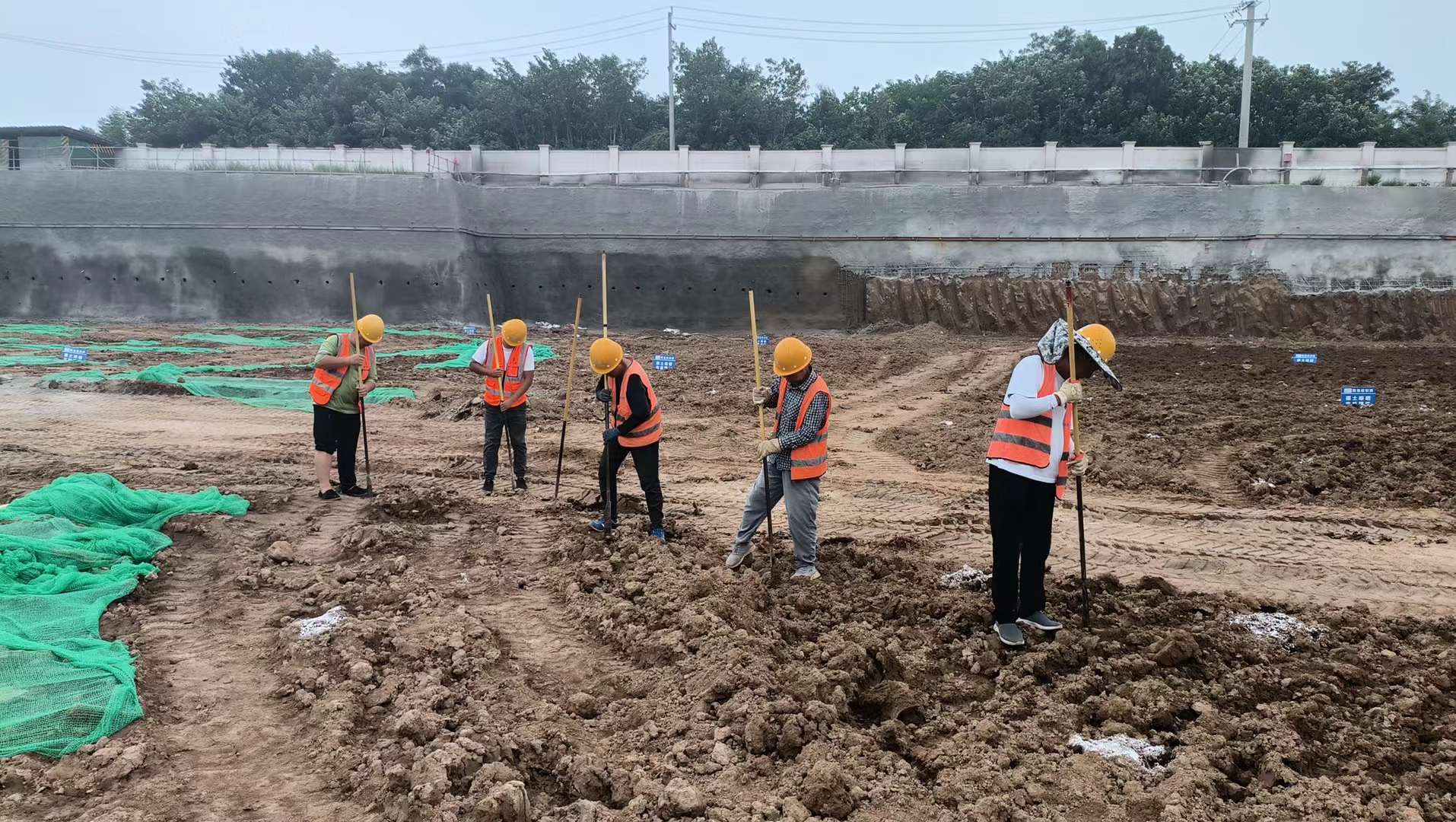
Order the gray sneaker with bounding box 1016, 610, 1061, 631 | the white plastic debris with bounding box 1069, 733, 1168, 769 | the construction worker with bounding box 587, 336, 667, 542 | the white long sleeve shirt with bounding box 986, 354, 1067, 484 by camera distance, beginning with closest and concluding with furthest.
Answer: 1. the white plastic debris with bounding box 1069, 733, 1168, 769
2. the white long sleeve shirt with bounding box 986, 354, 1067, 484
3. the gray sneaker with bounding box 1016, 610, 1061, 631
4. the construction worker with bounding box 587, 336, 667, 542

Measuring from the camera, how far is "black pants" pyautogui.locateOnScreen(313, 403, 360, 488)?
24.8 feet

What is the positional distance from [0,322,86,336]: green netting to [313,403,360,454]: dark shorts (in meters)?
14.7

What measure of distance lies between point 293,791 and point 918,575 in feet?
12.4

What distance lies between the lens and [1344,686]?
4.30 meters

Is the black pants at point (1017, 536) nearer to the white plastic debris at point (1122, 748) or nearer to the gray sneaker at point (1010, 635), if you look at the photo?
the gray sneaker at point (1010, 635)

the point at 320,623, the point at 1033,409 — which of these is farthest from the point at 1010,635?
the point at 320,623

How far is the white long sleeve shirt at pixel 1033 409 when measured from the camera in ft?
14.8

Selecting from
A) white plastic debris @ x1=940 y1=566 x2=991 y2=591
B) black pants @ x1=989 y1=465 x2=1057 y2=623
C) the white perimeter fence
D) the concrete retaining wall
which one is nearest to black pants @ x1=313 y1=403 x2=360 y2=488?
white plastic debris @ x1=940 y1=566 x2=991 y2=591

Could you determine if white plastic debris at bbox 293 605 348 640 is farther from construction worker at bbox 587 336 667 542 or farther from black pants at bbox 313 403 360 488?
black pants at bbox 313 403 360 488

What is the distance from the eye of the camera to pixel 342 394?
7523mm

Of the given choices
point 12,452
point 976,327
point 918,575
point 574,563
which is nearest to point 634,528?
point 574,563

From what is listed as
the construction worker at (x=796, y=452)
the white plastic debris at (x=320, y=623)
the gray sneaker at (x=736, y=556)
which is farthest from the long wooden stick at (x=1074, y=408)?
the white plastic debris at (x=320, y=623)

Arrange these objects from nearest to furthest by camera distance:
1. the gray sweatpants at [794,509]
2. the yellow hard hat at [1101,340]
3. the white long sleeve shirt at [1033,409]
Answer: the white long sleeve shirt at [1033,409] < the yellow hard hat at [1101,340] < the gray sweatpants at [794,509]

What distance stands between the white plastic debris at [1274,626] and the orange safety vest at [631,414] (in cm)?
380
